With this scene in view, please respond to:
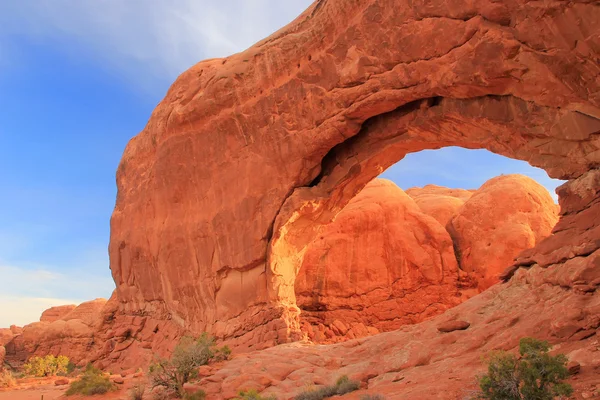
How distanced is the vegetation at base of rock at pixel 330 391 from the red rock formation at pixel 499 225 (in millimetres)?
11521

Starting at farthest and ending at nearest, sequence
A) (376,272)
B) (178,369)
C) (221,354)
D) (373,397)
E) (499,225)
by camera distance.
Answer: (376,272) → (499,225) → (221,354) → (178,369) → (373,397)

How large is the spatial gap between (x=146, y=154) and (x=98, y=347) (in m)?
9.03

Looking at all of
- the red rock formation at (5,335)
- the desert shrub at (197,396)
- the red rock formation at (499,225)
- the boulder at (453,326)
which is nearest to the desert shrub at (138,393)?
the desert shrub at (197,396)

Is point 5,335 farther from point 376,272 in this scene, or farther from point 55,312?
point 376,272

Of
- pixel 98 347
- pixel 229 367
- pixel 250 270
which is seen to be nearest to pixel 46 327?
pixel 98 347

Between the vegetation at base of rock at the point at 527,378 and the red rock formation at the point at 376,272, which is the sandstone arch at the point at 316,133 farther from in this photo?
the red rock formation at the point at 376,272

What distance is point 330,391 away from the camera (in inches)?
313

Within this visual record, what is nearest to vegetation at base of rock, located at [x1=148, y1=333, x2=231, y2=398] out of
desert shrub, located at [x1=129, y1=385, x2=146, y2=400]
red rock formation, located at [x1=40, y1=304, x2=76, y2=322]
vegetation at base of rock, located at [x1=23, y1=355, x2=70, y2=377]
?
desert shrub, located at [x1=129, y1=385, x2=146, y2=400]

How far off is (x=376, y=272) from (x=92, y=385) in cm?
1163

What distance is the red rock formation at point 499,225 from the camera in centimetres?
1825

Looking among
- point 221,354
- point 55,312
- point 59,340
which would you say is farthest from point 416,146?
point 55,312

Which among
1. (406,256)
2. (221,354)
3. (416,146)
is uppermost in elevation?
(416,146)

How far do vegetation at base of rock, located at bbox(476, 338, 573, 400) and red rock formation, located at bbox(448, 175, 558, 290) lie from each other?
44.6 ft

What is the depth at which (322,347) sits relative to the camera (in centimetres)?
1186
